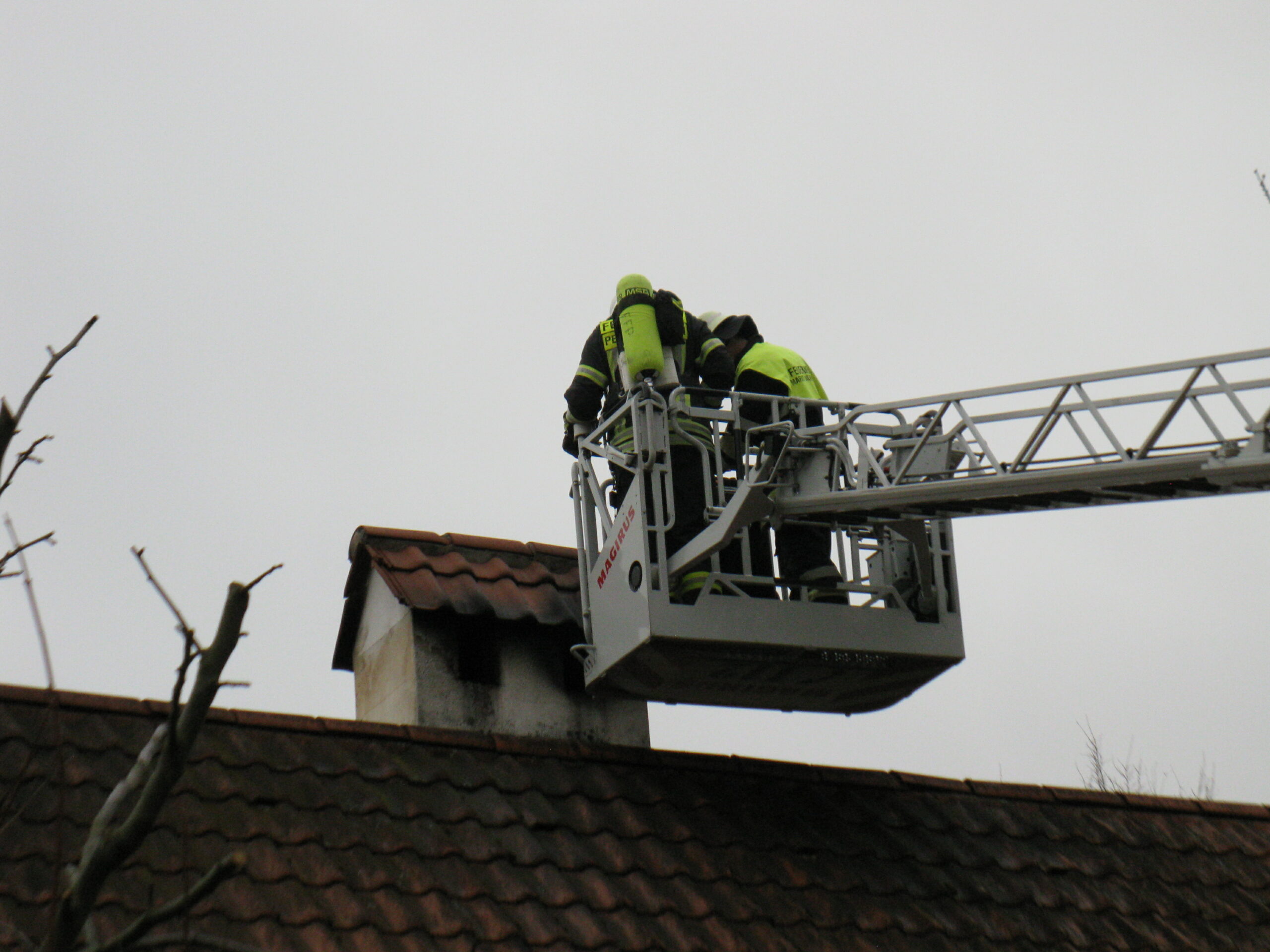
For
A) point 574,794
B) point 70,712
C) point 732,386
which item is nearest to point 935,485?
point 732,386

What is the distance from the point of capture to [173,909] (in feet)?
8.91

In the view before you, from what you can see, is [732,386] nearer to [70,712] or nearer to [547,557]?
[547,557]

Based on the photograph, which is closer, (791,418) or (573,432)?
(791,418)

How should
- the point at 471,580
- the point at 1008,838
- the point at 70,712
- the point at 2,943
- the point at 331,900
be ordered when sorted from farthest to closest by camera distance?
the point at 471,580 < the point at 1008,838 < the point at 70,712 < the point at 331,900 < the point at 2,943

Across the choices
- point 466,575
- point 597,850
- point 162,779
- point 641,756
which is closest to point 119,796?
point 162,779

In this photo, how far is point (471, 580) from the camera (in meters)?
8.98

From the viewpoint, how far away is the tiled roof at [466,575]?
28.6 feet

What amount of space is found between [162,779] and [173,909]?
23 cm

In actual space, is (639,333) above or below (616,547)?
above

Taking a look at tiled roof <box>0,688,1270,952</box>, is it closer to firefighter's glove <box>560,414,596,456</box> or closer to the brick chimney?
the brick chimney

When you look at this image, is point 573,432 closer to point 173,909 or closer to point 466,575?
point 466,575

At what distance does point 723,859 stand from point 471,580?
2448 millimetres

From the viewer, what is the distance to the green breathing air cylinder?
8.50 metres

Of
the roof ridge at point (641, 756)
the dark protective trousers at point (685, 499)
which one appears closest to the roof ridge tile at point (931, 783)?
the roof ridge at point (641, 756)
